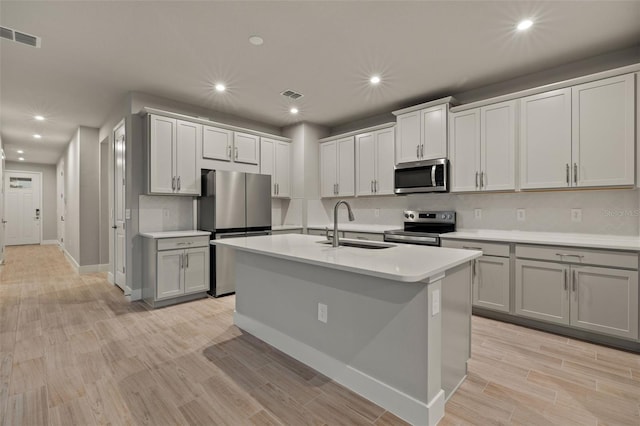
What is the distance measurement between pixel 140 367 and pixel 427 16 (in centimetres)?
349

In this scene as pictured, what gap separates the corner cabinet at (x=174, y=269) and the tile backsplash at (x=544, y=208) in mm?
2912

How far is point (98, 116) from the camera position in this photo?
5.01 meters

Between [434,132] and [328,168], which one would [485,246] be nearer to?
[434,132]

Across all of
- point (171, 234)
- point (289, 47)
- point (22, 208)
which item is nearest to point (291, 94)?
point (289, 47)

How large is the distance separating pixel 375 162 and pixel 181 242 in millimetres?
2969

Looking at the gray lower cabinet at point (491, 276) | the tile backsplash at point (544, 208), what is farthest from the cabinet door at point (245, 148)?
the gray lower cabinet at point (491, 276)

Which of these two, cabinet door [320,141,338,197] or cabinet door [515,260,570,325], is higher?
cabinet door [320,141,338,197]

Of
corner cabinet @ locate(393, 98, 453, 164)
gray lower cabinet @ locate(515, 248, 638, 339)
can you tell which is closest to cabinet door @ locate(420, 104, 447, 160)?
corner cabinet @ locate(393, 98, 453, 164)

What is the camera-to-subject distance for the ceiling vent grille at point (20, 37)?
8.42ft

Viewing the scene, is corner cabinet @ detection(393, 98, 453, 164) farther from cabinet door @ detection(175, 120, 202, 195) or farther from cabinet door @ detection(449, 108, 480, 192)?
cabinet door @ detection(175, 120, 202, 195)

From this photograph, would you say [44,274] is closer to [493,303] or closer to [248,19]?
[248,19]

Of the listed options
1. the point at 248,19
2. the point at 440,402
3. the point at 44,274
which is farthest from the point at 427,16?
the point at 44,274

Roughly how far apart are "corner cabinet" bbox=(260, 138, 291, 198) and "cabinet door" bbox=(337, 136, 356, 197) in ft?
3.10

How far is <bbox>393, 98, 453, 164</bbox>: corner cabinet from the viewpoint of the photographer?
3.84 meters
